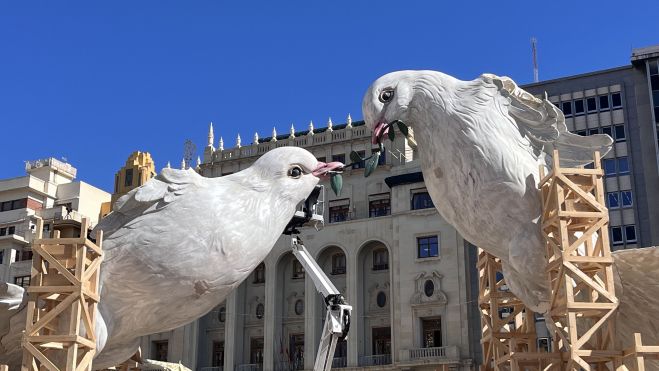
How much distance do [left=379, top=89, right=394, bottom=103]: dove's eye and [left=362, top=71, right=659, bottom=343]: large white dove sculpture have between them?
21 millimetres

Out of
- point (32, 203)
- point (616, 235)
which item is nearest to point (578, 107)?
point (616, 235)

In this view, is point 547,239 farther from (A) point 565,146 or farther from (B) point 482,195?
(A) point 565,146

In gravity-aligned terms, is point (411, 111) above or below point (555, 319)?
above

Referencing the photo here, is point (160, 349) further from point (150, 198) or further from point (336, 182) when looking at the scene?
point (150, 198)

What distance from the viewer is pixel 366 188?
171 feet

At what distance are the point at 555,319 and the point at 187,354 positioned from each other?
135ft

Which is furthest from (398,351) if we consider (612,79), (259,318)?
(612,79)

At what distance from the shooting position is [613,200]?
154 ft

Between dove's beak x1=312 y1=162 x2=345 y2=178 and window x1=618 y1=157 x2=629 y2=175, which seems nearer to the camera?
dove's beak x1=312 y1=162 x2=345 y2=178

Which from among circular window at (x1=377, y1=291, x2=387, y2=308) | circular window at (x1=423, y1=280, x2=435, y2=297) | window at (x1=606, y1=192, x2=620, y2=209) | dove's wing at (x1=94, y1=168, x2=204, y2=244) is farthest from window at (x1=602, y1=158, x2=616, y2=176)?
dove's wing at (x1=94, y1=168, x2=204, y2=244)

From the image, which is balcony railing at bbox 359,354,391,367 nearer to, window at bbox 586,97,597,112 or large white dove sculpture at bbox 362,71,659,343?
window at bbox 586,97,597,112

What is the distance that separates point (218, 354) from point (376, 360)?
455 inches

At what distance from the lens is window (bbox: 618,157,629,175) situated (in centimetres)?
4722

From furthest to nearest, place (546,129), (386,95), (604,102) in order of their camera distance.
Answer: (604,102), (386,95), (546,129)
